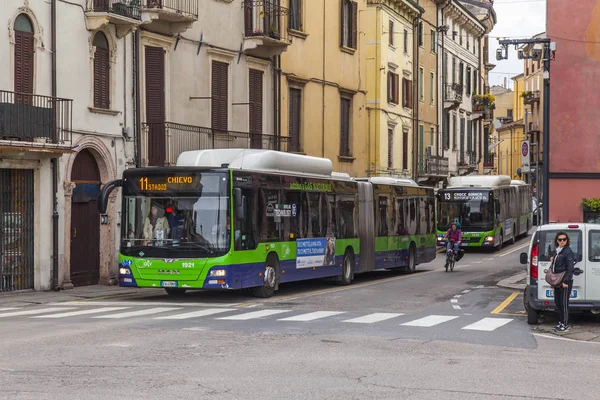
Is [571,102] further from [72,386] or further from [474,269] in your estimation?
[72,386]

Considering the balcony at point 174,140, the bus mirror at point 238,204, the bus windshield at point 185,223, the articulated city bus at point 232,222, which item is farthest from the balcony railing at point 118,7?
the bus mirror at point 238,204

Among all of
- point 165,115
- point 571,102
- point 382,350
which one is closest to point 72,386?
point 382,350

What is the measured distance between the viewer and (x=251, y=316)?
18312 mm

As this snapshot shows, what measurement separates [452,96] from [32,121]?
42.2 m

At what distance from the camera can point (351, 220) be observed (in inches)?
1117

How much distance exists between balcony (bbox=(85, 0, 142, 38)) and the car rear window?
13.2 m

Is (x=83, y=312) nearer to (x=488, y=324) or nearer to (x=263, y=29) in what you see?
(x=488, y=324)

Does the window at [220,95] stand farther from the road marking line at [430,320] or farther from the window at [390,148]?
the window at [390,148]

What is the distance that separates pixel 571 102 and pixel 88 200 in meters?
15.1

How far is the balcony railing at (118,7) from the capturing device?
26658mm

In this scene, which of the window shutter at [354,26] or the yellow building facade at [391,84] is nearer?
the window shutter at [354,26]

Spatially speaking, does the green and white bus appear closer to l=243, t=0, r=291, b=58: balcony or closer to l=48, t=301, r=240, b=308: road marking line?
l=243, t=0, r=291, b=58: balcony

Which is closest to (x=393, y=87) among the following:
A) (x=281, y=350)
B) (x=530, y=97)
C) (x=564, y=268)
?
(x=530, y=97)

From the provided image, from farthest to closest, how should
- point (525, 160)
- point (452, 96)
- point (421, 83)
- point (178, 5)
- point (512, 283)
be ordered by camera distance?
point (452, 96) → point (421, 83) → point (525, 160) → point (178, 5) → point (512, 283)
